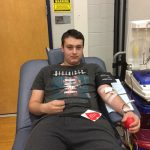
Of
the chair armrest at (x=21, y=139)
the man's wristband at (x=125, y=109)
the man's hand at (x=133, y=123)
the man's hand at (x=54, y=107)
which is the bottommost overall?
the chair armrest at (x=21, y=139)

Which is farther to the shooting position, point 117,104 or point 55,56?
point 55,56

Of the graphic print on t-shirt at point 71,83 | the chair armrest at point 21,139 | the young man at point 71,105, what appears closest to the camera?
Result: the young man at point 71,105

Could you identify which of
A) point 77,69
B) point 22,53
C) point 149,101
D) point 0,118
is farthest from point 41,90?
point 0,118

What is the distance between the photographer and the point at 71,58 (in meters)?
1.91

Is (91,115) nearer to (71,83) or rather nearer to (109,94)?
(109,94)

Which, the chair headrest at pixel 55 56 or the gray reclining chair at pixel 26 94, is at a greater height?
the chair headrest at pixel 55 56

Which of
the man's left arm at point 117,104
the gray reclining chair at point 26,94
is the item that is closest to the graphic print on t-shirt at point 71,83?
the man's left arm at point 117,104

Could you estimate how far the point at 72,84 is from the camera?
1.85 meters

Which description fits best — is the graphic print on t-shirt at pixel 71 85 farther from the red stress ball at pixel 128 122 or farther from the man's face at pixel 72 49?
the red stress ball at pixel 128 122

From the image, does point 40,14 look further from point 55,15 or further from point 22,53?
point 22,53

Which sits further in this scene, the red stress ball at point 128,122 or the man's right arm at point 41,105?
the man's right arm at point 41,105

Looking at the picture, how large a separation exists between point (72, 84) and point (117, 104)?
373mm

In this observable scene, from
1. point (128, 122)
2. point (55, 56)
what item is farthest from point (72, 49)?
point (128, 122)

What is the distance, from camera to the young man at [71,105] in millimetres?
1467
